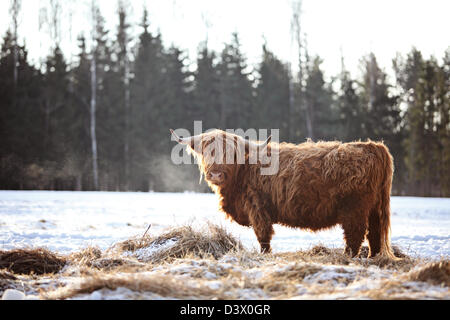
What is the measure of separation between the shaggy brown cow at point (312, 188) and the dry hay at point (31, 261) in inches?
81.9

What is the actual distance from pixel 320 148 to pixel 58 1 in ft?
97.9

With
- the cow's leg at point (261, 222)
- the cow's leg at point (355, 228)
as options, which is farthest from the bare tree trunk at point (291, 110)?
the cow's leg at point (355, 228)

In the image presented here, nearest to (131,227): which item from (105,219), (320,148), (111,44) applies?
Result: (105,219)

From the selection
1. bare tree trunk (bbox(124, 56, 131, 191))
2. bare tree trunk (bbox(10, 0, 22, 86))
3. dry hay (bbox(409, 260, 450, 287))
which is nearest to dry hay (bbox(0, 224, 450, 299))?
dry hay (bbox(409, 260, 450, 287))

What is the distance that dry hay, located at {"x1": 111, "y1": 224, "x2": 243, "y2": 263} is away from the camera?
17.4 ft

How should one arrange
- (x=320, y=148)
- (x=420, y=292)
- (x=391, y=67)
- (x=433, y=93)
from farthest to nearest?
(x=391, y=67) < (x=433, y=93) < (x=320, y=148) < (x=420, y=292)

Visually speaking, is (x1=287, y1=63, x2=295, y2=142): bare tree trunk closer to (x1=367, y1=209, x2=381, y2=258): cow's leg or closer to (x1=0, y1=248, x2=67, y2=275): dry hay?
(x1=367, y1=209, x2=381, y2=258): cow's leg

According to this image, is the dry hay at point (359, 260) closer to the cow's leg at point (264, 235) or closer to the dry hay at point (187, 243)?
the cow's leg at point (264, 235)

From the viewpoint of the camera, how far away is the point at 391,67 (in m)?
36.8

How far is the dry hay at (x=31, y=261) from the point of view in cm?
481

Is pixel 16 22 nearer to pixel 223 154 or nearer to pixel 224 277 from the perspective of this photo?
pixel 223 154

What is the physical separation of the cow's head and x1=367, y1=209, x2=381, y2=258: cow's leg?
1.61m

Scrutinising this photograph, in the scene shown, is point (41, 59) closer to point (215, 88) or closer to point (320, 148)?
point (215, 88)

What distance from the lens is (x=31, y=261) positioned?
498 centimetres
